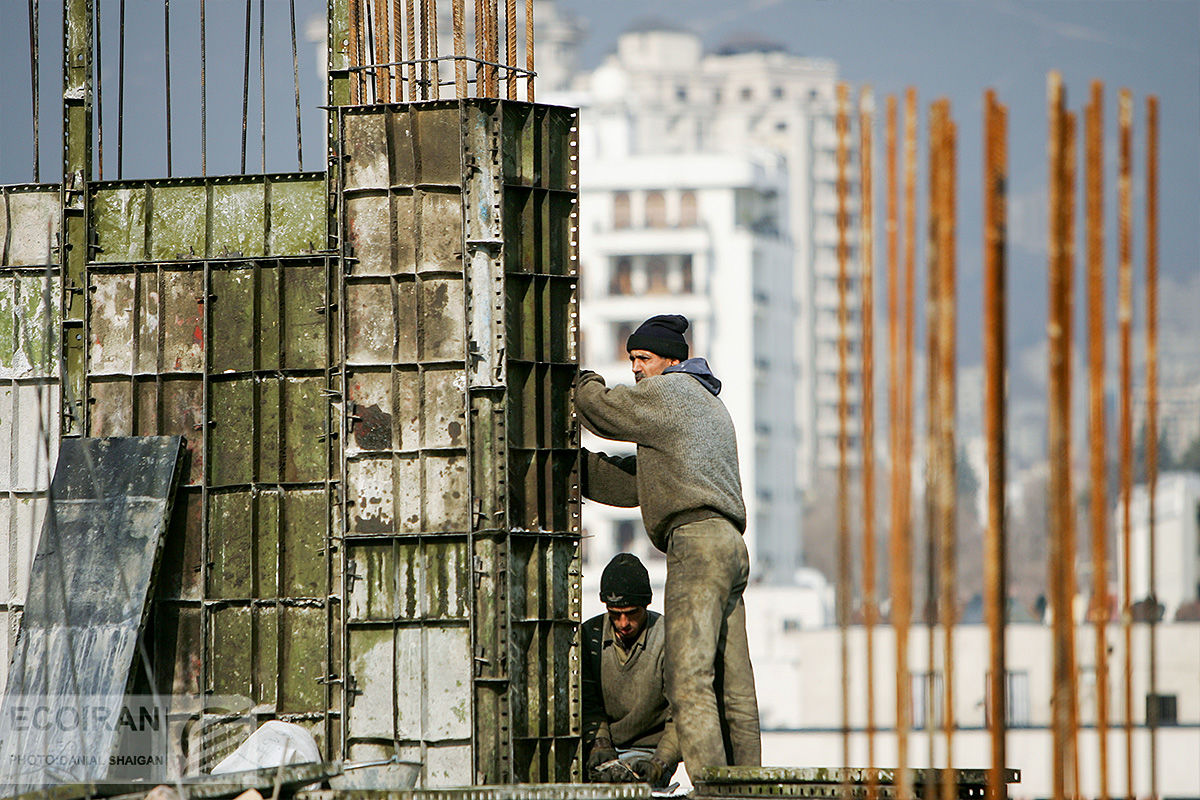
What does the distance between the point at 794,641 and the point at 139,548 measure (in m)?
76.3

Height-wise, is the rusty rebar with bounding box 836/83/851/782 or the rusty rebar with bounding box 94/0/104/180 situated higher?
the rusty rebar with bounding box 94/0/104/180

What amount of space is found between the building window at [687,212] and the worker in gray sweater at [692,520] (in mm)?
92818

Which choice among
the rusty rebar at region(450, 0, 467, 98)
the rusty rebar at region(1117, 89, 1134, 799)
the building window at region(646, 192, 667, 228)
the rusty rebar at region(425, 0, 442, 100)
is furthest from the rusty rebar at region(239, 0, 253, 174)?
the building window at region(646, 192, 667, 228)

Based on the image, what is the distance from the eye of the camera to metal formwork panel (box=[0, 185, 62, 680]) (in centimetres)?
1082

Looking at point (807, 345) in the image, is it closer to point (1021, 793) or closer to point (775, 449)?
point (775, 449)

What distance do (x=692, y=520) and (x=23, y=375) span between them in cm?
466

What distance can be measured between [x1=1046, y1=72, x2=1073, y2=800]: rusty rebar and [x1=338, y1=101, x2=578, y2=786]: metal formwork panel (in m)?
2.94

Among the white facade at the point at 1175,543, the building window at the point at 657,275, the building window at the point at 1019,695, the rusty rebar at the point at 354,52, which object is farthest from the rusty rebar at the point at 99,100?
the building window at the point at 657,275

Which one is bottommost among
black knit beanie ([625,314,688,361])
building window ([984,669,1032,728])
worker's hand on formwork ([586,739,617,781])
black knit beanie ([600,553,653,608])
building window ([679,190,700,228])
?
building window ([984,669,1032,728])

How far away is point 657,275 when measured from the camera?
101 meters

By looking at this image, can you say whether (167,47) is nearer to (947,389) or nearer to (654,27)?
Answer: (947,389)

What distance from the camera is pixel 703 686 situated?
30.0 feet

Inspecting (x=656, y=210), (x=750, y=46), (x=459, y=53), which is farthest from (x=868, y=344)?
(x=750, y=46)

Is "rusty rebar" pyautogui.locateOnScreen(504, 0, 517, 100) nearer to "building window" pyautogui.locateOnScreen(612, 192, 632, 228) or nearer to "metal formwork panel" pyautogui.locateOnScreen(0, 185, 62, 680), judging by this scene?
"metal formwork panel" pyautogui.locateOnScreen(0, 185, 62, 680)
